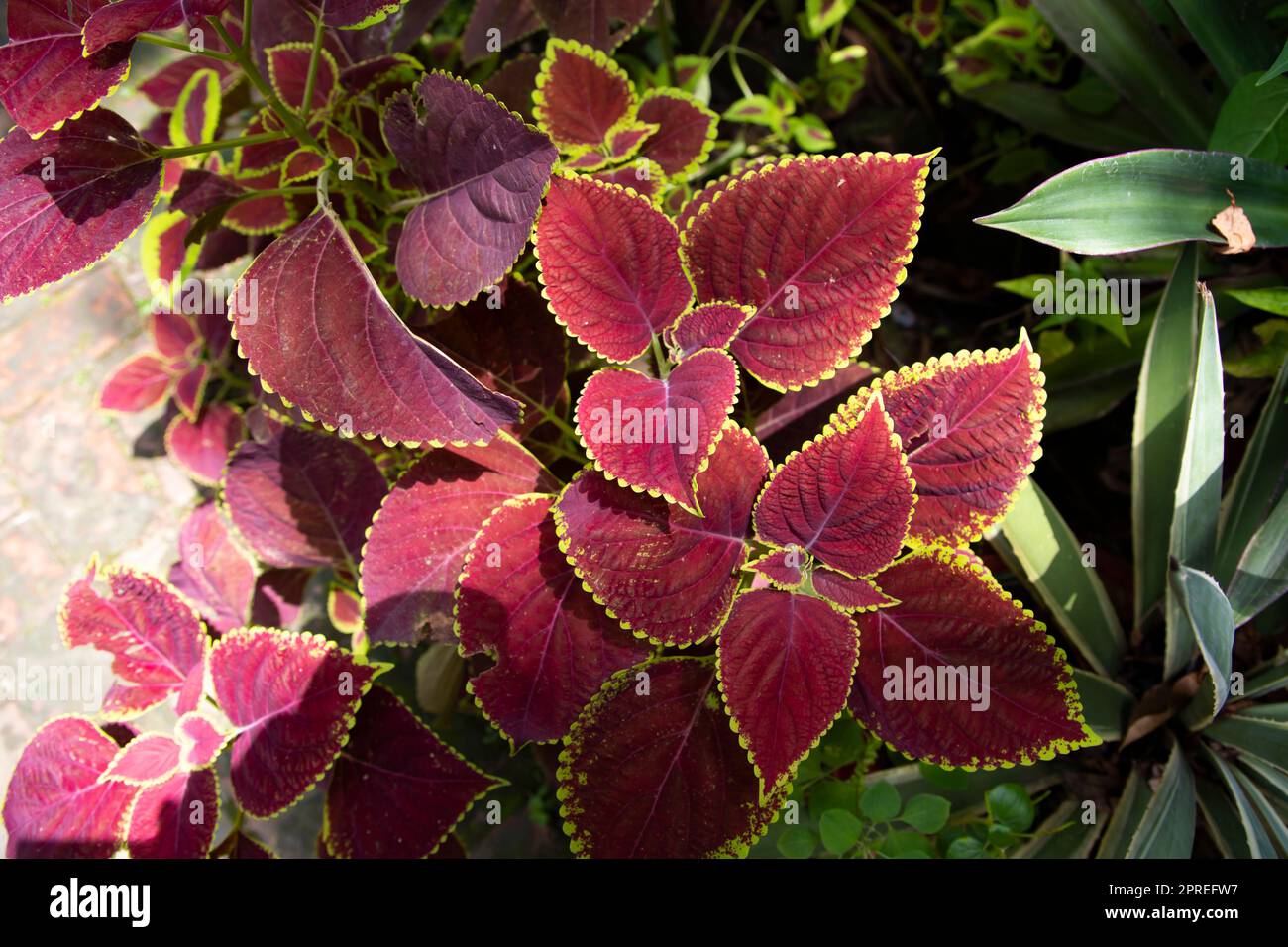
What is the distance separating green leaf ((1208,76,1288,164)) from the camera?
4.33ft

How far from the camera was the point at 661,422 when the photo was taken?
3.25ft

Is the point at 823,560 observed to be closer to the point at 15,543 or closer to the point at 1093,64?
the point at 1093,64

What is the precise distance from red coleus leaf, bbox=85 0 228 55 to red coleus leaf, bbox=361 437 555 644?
53 cm

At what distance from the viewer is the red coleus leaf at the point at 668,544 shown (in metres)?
1.01

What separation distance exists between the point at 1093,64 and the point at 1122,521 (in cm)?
81

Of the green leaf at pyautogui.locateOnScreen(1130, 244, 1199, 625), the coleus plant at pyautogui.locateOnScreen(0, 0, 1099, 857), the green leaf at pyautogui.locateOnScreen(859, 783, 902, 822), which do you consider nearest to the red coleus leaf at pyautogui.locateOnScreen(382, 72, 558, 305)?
the coleus plant at pyautogui.locateOnScreen(0, 0, 1099, 857)

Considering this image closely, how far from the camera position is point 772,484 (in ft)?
3.33

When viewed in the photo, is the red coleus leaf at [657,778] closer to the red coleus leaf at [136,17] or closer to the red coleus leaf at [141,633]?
the red coleus leaf at [141,633]

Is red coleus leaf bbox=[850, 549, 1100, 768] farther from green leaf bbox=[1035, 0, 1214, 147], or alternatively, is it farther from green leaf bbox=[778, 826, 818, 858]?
green leaf bbox=[1035, 0, 1214, 147]

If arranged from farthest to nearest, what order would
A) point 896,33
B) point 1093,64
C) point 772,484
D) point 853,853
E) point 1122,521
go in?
point 896,33
point 1122,521
point 1093,64
point 853,853
point 772,484

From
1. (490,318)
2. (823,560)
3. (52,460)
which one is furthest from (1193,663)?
(52,460)

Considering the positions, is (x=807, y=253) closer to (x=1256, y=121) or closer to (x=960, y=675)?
(x=960, y=675)
